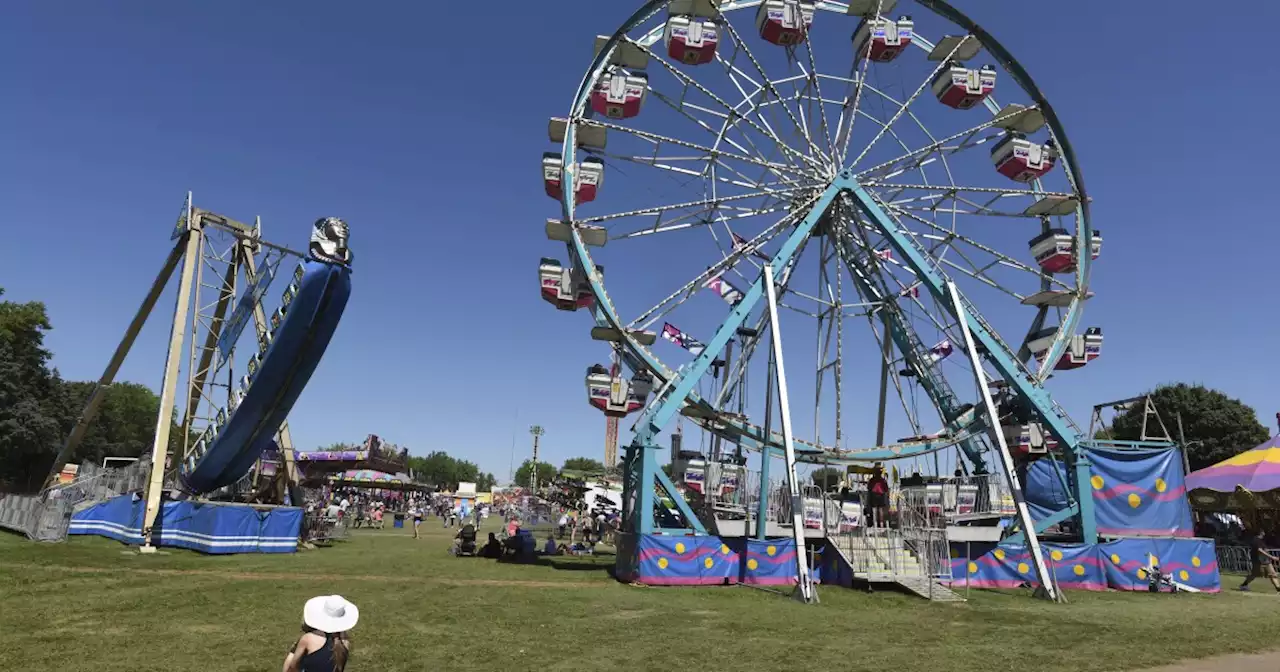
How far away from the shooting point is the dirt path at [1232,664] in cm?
818

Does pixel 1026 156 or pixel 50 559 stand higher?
pixel 1026 156

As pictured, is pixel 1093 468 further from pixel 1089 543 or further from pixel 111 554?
pixel 111 554

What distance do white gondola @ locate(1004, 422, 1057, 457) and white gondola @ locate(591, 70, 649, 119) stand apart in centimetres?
1463

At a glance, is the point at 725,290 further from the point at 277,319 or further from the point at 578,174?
the point at 277,319

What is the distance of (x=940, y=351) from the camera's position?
24391 millimetres

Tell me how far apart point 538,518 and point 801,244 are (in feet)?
118

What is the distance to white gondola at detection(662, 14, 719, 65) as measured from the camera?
841 inches

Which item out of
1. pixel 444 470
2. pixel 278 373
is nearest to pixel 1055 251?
pixel 278 373

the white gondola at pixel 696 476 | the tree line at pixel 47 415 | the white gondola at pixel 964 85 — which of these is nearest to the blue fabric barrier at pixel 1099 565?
the white gondola at pixel 696 476

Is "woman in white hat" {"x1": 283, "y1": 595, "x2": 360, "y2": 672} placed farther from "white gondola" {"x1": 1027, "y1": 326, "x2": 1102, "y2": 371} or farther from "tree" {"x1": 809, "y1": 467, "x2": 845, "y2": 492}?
"white gondola" {"x1": 1027, "y1": 326, "x2": 1102, "y2": 371}

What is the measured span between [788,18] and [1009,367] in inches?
470

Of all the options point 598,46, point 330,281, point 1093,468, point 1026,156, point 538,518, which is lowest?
point 538,518

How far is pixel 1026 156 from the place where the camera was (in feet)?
76.3

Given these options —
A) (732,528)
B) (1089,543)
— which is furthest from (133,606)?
(1089,543)
